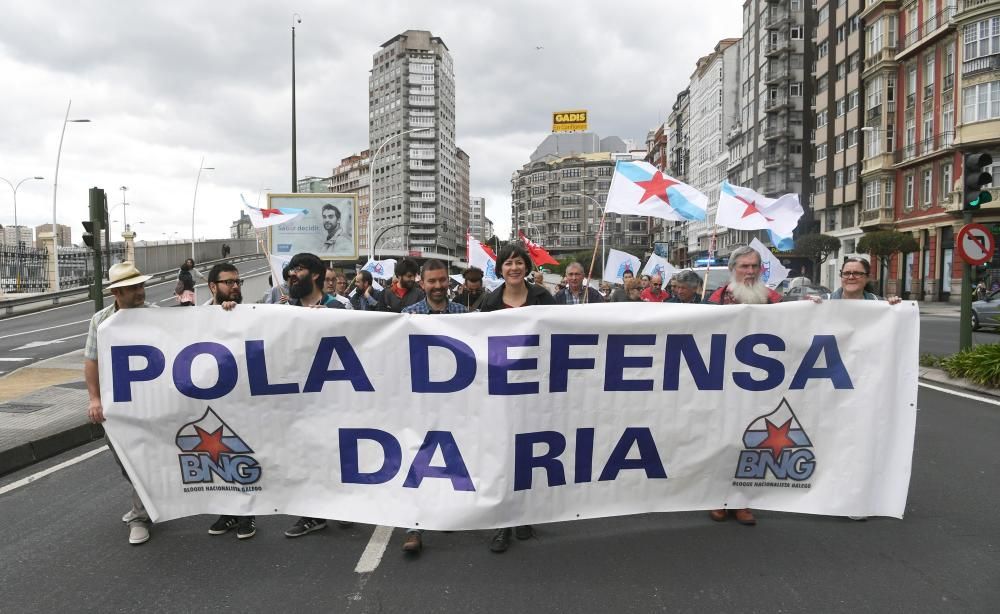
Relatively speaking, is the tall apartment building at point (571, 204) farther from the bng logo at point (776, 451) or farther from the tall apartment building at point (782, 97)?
the bng logo at point (776, 451)

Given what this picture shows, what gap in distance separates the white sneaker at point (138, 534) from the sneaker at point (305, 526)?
0.88 m

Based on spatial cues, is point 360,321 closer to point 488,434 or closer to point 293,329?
point 293,329

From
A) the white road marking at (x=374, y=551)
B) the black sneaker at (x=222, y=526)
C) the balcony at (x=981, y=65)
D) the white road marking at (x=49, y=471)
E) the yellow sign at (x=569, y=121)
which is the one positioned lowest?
the white road marking at (x=49, y=471)

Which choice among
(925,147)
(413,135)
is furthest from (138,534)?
(413,135)

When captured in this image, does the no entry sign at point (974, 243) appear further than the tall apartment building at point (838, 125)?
No

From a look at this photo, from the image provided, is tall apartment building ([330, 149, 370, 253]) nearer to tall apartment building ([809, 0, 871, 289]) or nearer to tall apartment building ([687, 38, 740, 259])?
tall apartment building ([687, 38, 740, 259])

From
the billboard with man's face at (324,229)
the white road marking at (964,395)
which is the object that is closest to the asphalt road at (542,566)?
the white road marking at (964,395)

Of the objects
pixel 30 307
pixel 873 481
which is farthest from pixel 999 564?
pixel 30 307

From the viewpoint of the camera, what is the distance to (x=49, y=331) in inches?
857

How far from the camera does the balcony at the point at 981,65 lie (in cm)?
3706

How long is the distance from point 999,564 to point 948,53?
152 ft

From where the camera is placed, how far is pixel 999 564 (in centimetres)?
412

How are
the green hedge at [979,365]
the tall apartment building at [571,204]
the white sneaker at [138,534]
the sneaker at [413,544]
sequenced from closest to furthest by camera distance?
the sneaker at [413,544]
the white sneaker at [138,534]
the green hedge at [979,365]
the tall apartment building at [571,204]

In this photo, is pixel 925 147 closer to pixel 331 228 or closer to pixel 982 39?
pixel 982 39
